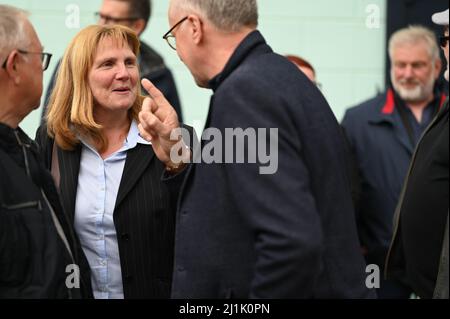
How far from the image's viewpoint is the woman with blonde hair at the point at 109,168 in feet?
11.5

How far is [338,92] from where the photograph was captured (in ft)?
22.9

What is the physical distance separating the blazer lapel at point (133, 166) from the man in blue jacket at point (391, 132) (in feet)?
7.62

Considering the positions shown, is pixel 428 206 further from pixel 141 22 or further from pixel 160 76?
pixel 141 22

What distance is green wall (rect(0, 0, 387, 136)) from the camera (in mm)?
6789

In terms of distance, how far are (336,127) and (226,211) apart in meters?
0.45

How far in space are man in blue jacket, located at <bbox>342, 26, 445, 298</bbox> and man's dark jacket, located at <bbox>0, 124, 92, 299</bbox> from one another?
10.1 feet

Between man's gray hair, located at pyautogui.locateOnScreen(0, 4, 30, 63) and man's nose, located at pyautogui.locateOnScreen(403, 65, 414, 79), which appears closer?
man's gray hair, located at pyautogui.locateOnScreen(0, 4, 30, 63)

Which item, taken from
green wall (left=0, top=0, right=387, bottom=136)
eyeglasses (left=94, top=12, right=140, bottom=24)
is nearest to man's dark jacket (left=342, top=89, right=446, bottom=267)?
green wall (left=0, top=0, right=387, bottom=136)

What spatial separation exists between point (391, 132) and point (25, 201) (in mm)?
3470

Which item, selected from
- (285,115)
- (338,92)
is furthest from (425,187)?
(338,92)

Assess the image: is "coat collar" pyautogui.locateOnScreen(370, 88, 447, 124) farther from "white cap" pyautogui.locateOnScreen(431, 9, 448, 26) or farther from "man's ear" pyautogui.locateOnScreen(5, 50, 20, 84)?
"man's ear" pyautogui.locateOnScreen(5, 50, 20, 84)
